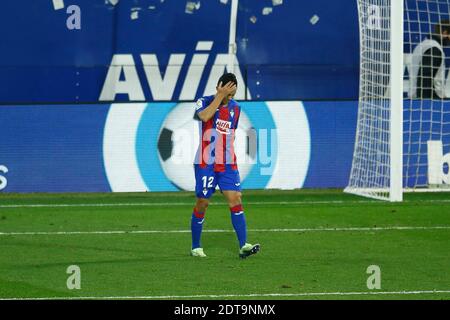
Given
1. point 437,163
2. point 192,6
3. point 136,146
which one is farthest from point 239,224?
point 192,6

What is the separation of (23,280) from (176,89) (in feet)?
31.2

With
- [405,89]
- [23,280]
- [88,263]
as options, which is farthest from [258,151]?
[23,280]

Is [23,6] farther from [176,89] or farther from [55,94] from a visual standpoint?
[176,89]

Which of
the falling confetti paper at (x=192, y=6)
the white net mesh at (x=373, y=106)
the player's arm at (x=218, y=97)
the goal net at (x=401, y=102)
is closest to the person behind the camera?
the player's arm at (x=218, y=97)

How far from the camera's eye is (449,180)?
731 inches

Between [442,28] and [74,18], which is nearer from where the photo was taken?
[442,28]

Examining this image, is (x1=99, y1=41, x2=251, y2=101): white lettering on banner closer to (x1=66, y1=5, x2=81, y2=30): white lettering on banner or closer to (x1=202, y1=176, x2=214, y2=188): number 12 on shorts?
(x1=66, y1=5, x2=81, y2=30): white lettering on banner

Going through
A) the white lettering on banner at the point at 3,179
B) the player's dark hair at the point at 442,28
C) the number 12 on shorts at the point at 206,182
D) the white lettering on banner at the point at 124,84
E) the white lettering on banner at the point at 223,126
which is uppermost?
the player's dark hair at the point at 442,28

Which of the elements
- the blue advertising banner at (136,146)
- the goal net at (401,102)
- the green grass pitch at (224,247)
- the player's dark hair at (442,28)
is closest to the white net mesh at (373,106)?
the goal net at (401,102)

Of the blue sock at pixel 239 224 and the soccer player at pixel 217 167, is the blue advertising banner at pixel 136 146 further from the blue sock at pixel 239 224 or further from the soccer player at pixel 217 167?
the blue sock at pixel 239 224

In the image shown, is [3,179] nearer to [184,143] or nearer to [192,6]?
[184,143]

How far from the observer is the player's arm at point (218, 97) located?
11.9m

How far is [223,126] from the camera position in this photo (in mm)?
12266

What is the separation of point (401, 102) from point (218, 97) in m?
5.88
